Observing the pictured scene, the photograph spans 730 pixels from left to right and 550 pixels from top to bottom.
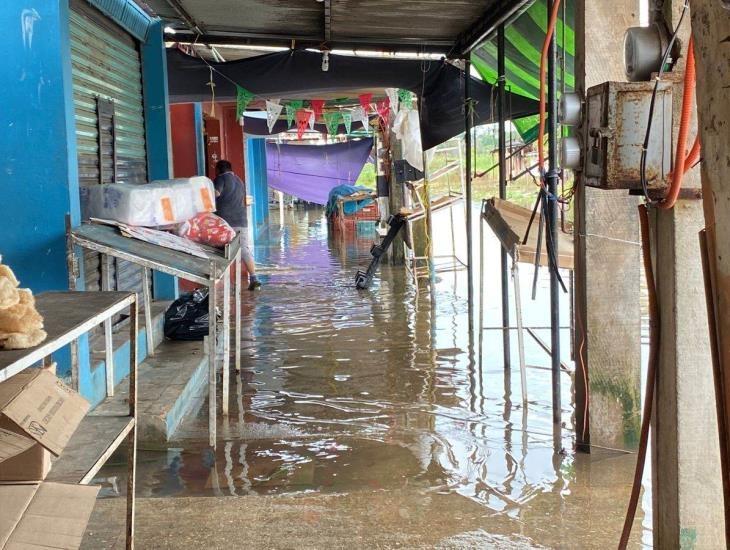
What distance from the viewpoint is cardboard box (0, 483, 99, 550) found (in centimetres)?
217

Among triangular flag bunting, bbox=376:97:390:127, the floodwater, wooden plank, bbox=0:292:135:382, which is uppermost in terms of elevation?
triangular flag bunting, bbox=376:97:390:127

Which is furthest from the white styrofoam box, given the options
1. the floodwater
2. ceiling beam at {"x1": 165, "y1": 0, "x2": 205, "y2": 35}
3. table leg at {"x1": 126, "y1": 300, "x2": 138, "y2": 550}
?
table leg at {"x1": 126, "y1": 300, "x2": 138, "y2": 550}

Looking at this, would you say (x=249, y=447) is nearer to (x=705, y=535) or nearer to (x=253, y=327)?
(x=705, y=535)

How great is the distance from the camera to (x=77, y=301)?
9.48 ft

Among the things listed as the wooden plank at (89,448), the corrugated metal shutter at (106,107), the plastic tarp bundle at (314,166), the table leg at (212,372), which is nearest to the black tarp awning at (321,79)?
the corrugated metal shutter at (106,107)

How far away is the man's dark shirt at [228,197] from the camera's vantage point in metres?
10.4

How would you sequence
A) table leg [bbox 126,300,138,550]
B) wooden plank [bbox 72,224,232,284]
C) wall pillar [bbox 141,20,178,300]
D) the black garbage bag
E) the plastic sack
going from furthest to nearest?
wall pillar [bbox 141,20,178,300]
the black garbage bag
the plastic sack
wooden plank [bbox 72,224,232,284]
table leg [bbox 126,300,138,550]

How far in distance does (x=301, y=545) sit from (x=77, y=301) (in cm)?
139

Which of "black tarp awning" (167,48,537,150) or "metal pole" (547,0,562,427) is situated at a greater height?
"black tarp awning" (167,48,537,150)

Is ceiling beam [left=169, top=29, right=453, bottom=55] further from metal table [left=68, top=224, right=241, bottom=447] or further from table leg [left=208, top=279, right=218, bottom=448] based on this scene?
table leg [left=208, top=279, right=218, bottom=448]

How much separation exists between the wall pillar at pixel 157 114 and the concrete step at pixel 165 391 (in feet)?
3.43

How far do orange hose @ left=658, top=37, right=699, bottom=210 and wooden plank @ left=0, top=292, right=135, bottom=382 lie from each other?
1.93m

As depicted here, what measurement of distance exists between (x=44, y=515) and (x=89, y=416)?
89 centimetres

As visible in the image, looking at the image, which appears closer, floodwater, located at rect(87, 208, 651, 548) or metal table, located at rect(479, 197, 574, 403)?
floodwater, located at rect(87, 208, 651, 548)
